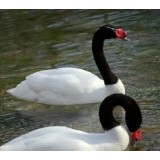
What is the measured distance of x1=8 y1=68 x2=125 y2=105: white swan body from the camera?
781 cm

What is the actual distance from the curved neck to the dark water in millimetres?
418

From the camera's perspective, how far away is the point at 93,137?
19.3ft

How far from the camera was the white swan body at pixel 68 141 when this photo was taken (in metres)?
5.68

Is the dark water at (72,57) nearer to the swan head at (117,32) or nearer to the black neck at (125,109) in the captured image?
the black neck at (125,109)

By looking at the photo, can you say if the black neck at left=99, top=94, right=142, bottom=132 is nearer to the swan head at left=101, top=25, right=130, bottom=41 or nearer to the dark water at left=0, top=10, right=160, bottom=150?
the dark water at left=0, top=10, right=160, bottom=150

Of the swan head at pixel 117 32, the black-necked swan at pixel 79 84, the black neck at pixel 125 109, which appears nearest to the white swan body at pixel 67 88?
the black-necked swan at pixel 79 84

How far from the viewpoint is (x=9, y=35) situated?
12.4m

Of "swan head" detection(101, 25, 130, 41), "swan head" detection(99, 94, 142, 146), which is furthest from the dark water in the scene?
"swan head" detection(101, 25, 130, 41)

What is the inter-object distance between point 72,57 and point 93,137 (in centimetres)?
419

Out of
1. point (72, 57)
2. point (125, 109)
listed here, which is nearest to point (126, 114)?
point (125, 109)

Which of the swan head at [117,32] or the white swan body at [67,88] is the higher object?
the swan head at [117,32]

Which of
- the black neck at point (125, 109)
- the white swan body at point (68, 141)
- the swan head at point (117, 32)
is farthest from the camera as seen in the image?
the swan head at point (117, 32)
